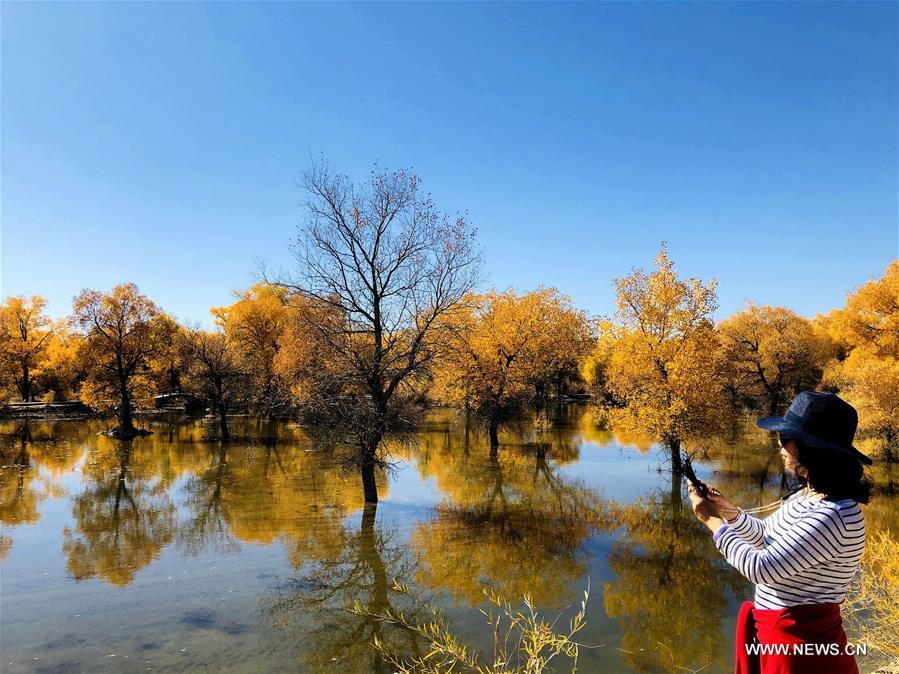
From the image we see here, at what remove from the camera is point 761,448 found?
26.5 m

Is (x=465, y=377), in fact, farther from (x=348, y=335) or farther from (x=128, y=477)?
(x=128, y=477)

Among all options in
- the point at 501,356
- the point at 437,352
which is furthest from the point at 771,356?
the point at 437,352

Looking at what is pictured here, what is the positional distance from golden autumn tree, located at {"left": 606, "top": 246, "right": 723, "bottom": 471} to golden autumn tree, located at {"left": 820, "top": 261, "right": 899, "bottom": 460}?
7739mm

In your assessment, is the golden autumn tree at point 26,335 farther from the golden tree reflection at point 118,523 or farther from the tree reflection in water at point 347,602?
the tree reflection in water at point 347,602

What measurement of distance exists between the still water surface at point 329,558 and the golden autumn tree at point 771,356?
60.7 ft

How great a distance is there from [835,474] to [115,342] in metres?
36.4

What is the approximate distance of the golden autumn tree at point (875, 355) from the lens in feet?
67.3

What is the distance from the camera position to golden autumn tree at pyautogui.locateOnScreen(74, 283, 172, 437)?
3044 centimetres

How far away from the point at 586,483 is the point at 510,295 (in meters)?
12.7

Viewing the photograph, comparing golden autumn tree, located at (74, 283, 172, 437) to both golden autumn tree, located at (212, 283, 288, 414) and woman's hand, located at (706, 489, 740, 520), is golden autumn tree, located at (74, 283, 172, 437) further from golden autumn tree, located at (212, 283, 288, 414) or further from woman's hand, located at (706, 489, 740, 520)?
woman's hand, located at (706, 489, 740, 520)

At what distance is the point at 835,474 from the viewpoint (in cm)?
223

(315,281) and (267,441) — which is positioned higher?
(315,281)

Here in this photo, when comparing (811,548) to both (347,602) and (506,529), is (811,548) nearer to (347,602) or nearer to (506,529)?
(347,602)

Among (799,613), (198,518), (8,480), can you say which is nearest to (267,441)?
(8,480)
